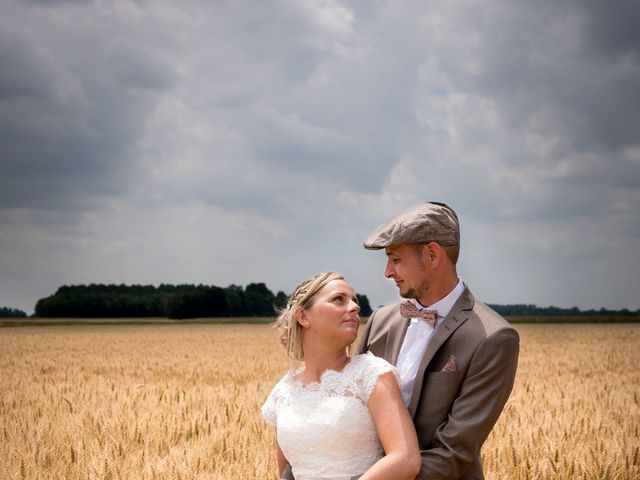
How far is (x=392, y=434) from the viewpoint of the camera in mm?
2945

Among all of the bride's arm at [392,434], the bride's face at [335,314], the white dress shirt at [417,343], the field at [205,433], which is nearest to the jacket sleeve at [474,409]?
the bride's arm at [392,434]

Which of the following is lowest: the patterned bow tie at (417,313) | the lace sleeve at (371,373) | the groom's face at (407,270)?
the lace sleeve at (371,373)

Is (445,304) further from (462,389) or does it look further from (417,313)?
(462,389)

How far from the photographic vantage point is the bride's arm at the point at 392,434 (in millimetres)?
2893

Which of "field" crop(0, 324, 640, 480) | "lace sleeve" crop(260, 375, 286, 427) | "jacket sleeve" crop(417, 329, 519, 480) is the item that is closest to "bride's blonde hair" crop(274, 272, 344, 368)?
"lace sleeve" crop(260, 375, 286, 427)

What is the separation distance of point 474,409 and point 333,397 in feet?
2.09

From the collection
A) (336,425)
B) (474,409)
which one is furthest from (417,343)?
(336,425)

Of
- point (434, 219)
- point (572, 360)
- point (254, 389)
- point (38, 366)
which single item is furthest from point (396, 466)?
point (572, 360)

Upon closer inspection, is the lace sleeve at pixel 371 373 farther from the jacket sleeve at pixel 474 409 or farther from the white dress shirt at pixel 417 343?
the jacket sleeve at pixel 474 409

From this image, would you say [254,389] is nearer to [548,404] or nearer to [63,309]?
[548,404]

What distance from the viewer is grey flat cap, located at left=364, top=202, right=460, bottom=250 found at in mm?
3139

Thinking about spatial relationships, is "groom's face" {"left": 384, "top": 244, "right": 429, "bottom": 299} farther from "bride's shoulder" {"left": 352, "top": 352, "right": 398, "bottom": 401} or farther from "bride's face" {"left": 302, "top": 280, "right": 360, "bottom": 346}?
"bride's shoulder" {"left": 352, "top": 352, "right": 398, "bottom": 401}

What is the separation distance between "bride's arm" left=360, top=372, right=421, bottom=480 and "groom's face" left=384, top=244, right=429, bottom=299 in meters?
0.44

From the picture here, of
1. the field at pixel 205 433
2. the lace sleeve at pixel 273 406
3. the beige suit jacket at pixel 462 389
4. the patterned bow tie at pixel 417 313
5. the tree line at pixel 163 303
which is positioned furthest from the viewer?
the tree line at pixel 163 303
